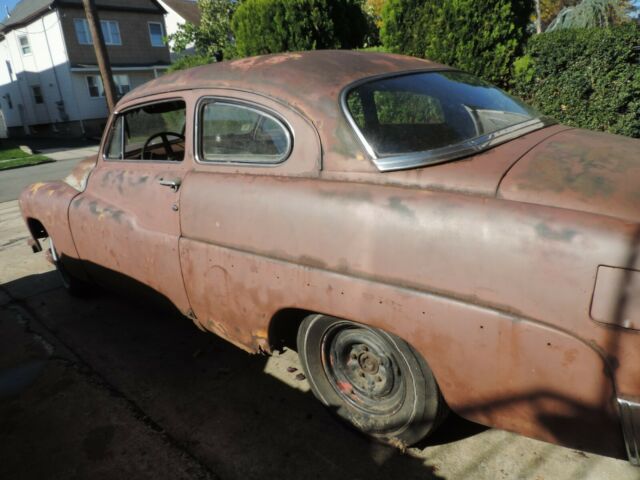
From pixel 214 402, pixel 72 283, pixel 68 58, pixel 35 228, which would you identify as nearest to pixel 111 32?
pixel 68 58

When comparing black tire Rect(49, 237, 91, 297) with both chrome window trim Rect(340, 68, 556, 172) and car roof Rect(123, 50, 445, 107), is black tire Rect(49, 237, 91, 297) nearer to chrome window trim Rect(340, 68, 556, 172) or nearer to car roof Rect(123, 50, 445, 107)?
car roof Rect(123, 50, 445, 107)

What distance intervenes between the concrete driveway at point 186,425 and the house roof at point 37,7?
26.4 metres

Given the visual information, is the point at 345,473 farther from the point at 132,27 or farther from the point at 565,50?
the point at 132,27

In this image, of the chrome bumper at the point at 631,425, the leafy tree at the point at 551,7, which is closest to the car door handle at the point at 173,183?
the chrome bumper at the point at 631,425

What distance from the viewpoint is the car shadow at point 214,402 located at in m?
2.42

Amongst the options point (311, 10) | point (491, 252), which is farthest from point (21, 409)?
point (311, 10)

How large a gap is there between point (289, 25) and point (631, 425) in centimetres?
892

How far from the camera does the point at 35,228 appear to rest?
180 inches

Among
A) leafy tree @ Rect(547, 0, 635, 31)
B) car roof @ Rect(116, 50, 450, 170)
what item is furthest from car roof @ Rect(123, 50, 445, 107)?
leafy tree @ Rect(547, 0, 635, 31)

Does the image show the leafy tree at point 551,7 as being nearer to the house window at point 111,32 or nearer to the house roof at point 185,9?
the house roof at point 185,9

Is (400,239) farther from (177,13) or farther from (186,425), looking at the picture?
(177,13)

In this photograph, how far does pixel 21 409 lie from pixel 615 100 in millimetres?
7405

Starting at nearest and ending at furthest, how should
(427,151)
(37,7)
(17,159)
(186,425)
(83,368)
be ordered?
(427,151) → (186,425) → (83,368) → (17,159) → (37,7)

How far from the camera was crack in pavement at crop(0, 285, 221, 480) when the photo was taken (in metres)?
2.56
